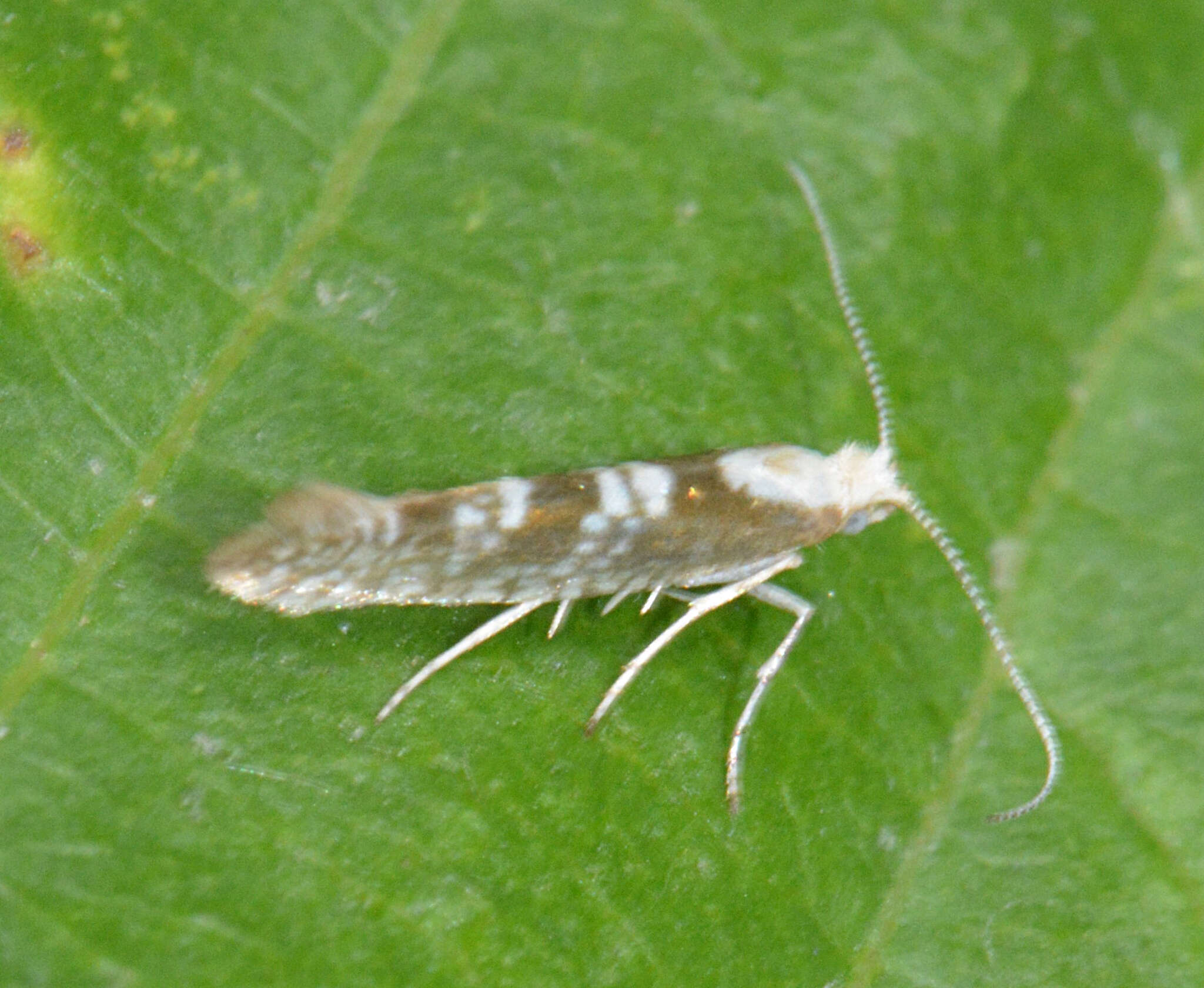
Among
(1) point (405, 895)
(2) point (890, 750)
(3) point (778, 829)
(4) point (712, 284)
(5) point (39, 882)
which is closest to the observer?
(5) point (39, 882)

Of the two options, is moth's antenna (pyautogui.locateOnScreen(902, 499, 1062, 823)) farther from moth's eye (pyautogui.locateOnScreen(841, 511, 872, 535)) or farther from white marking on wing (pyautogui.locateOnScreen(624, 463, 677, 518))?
white marking on wing (pyautogui.locateOnScreen(624, 463, 677, 518))

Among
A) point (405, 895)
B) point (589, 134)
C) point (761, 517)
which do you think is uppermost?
point (589, 134)

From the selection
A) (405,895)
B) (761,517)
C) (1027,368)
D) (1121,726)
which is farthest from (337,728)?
(1027,368)

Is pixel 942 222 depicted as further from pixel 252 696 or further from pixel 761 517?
pixel 252 696

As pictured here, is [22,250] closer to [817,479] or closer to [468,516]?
[468,516]

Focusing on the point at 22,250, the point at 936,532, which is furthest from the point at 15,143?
the point at 936,532

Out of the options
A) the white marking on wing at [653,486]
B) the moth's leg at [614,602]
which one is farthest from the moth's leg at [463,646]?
the white marking on wing at [653,486]
